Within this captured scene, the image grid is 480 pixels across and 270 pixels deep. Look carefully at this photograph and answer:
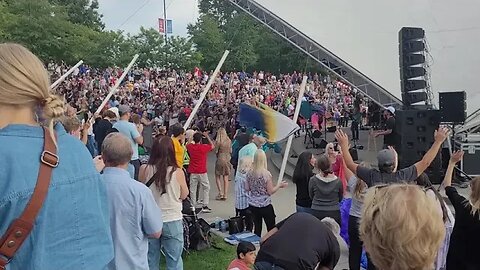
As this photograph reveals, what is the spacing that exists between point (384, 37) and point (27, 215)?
17901 mm

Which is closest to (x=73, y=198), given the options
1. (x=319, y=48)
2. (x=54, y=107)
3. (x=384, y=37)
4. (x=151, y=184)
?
(x=54, y=107)

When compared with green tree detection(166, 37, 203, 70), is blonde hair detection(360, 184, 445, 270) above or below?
below

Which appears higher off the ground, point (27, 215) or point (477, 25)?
point (477, 25)

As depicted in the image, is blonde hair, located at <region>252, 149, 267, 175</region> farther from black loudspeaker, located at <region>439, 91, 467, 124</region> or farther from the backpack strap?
the backpack strap

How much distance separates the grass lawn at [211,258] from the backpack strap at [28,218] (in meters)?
5.89

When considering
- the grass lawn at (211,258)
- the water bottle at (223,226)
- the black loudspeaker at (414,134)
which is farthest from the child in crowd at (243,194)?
the black loudspeaker at (414,134)

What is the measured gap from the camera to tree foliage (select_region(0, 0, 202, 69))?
112 ft

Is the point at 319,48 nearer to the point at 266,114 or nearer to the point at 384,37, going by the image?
the point at 384,37

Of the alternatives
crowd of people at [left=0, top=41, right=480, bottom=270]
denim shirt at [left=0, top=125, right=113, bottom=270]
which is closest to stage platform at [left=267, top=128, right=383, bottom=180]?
crowd of people at [left=0, top=41, right=480, bottom=270]

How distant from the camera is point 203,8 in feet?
309

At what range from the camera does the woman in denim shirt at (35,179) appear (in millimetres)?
1734

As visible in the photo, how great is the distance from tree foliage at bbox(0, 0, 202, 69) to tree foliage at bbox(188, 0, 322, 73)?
2125 mm

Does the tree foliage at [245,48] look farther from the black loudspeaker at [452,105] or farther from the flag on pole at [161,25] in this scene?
the black loudspeaker at [452,105]

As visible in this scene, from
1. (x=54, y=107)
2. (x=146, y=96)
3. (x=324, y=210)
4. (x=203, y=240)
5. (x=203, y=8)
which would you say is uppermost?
(x=203, y=8)
